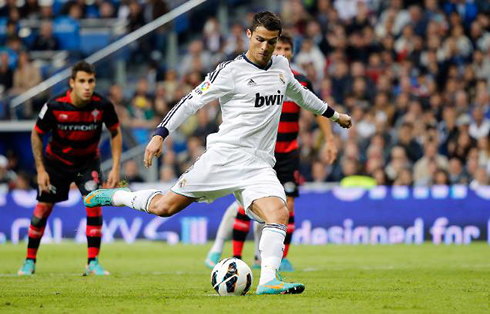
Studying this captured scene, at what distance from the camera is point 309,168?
19375mm

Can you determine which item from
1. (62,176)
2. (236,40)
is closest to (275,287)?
(62,176)

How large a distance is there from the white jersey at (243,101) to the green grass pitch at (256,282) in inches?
52.1

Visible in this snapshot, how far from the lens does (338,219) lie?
1778cm

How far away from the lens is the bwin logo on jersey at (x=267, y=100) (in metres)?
8.50

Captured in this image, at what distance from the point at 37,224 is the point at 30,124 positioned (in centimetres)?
981

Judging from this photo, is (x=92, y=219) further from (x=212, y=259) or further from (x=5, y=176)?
(x=5, y=176)

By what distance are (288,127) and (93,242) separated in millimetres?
2646

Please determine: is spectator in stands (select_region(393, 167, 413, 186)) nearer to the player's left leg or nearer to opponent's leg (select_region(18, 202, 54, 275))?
the player's left leg

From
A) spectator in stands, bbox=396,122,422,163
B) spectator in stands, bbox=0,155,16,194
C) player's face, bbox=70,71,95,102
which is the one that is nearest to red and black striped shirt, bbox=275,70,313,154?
player's face, bbox=70,71,95,102

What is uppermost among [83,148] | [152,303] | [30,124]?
[30,124]

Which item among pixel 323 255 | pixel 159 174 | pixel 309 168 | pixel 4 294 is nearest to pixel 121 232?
pixel 159 174

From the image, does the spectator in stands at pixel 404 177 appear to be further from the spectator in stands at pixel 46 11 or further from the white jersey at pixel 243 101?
the spectator in stands at pixel 46 11

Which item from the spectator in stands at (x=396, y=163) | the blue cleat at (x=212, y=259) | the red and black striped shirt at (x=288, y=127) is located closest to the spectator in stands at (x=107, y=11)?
the spectator in stands at (x=396, y=163)

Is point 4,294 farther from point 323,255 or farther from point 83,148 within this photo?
point 323,255
